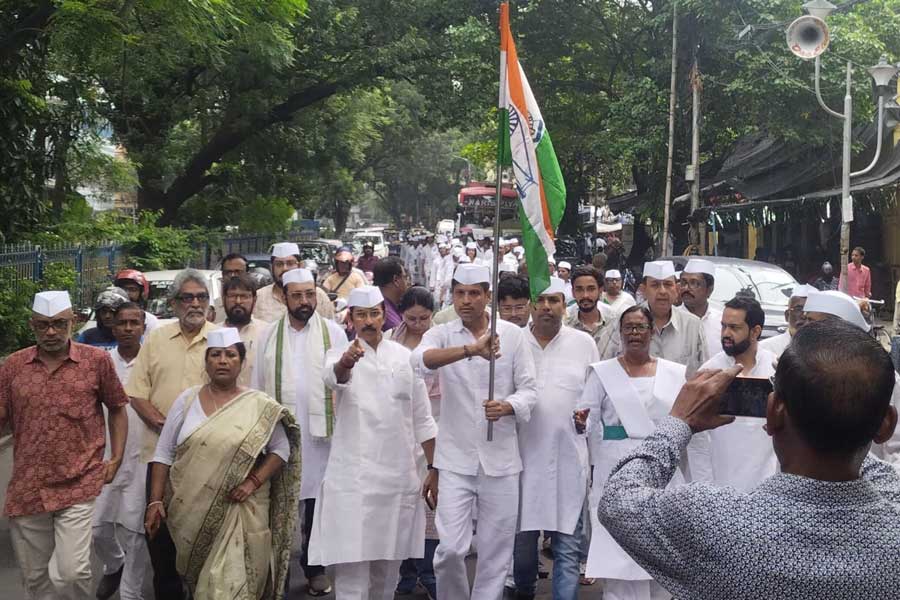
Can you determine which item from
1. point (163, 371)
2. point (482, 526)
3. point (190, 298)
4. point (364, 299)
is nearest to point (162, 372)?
point (163, 371)

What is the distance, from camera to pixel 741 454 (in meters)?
5.66

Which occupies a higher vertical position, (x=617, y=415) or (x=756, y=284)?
(x=756, y=284)

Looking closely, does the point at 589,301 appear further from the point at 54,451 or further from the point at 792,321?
the point at 54,451

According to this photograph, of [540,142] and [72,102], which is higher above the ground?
[72,102]

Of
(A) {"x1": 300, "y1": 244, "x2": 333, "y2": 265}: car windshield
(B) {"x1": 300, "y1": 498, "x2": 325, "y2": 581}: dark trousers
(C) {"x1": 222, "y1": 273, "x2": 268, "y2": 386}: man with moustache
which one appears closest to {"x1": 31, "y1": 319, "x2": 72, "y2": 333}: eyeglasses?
(C) {"x1": 222, "y1": 273, "x2": 268, "y2": 386}: man with moustache

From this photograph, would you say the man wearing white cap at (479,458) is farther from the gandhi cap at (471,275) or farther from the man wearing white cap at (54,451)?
the man wearing white cap at (54,451)

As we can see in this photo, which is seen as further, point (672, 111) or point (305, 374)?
point (672, 111)

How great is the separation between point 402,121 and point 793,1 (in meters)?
26.4

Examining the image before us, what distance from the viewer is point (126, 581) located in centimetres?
620

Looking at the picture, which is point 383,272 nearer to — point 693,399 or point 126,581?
point 126,581

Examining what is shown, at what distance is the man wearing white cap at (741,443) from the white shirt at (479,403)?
956 mm

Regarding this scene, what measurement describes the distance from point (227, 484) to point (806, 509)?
3.72 metres

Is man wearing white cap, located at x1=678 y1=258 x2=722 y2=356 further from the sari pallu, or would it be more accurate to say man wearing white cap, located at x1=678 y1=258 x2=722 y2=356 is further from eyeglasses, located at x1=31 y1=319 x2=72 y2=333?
eyeglasses, located at x1=31 y1=319 x2=72 y2=333

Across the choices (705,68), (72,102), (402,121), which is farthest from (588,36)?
(402,121)
